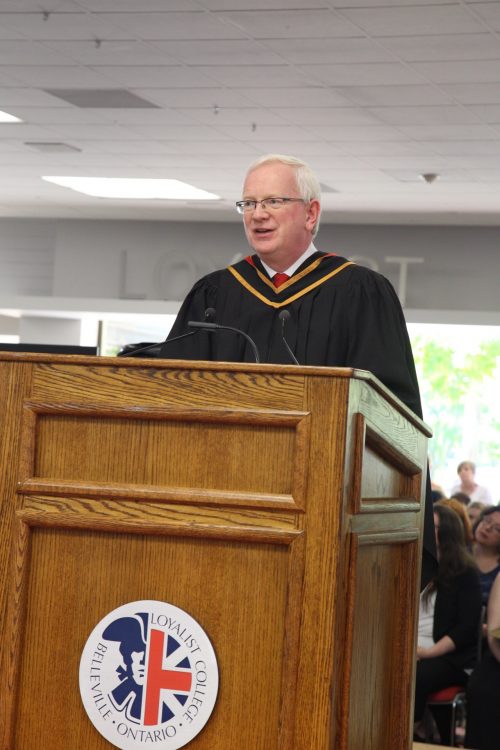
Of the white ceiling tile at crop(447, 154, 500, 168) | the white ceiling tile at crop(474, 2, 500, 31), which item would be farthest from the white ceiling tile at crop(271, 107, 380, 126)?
the white ceiling tile at crop(474, 2, 500, 31)

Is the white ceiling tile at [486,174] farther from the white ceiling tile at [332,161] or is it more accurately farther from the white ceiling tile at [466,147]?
the white ceiling tile at [332,161]

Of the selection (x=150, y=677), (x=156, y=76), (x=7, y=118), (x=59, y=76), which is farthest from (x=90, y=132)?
(x=150, y=677)

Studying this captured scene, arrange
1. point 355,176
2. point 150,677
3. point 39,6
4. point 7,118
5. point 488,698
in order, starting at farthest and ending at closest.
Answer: point 355,176, point 7,118, point 39,6, point 488,698, point 150,677

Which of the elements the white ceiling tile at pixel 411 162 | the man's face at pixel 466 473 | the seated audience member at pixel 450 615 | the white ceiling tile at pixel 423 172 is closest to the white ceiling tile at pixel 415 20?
the seated audience member at pixel 450 615

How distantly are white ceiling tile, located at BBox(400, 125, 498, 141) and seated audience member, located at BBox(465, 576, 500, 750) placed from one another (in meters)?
4.53

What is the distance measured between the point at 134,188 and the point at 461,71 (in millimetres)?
5200

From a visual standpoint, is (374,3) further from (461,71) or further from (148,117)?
(148,117)

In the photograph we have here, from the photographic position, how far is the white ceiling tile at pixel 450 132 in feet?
28.6

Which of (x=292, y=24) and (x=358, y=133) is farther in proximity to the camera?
(x=358, y=133)

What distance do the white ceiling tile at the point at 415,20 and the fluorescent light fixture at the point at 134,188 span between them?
5.01 meters

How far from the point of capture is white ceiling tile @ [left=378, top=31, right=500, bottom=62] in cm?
670

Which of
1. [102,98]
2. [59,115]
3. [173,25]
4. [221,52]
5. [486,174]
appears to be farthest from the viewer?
[486,174]

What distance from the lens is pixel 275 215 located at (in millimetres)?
2852

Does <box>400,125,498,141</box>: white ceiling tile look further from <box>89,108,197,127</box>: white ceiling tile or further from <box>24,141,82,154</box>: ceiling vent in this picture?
<box>24,141,82,154</box>: ceiling vent
